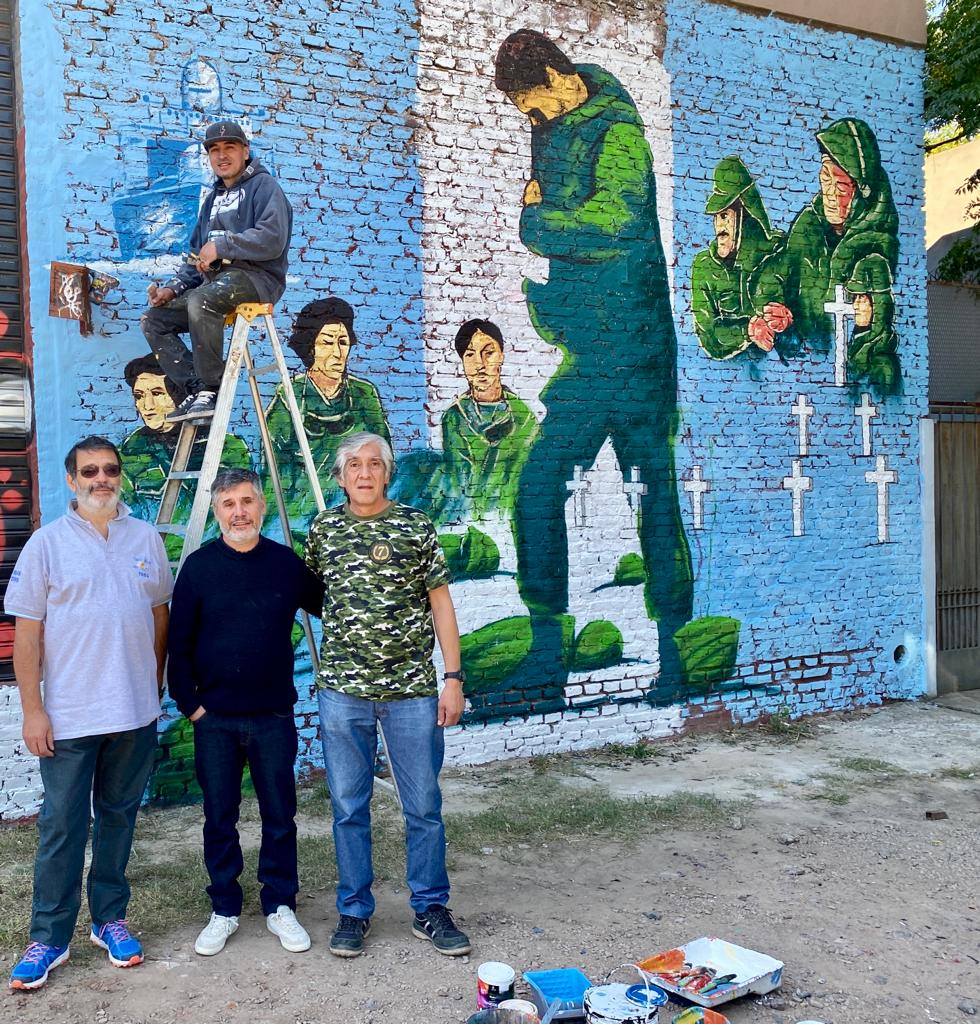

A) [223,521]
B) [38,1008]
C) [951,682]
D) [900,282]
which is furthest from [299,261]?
[951,682]

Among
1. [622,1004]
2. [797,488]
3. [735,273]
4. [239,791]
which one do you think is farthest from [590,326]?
[622,1004]

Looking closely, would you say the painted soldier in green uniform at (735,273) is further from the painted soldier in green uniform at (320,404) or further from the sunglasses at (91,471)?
the sunglasses at (91,471)

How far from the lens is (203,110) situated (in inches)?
223

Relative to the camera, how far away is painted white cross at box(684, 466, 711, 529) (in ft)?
24.0

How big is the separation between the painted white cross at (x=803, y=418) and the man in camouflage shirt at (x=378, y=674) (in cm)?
476

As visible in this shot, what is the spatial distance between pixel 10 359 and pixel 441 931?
144 inches

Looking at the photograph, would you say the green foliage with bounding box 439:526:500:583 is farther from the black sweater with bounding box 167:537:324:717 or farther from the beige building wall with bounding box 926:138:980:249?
the beige building wall with bounding box 926:138:980:249

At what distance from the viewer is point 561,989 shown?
3385 mm

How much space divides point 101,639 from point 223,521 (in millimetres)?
590

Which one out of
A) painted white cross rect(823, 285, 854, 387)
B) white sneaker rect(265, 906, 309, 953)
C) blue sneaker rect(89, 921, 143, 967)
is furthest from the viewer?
painted white cross rect(823, 285, 854, 387)

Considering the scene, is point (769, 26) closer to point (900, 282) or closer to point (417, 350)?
point (900, 282)

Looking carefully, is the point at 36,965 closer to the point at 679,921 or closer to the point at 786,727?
the point at 679,921

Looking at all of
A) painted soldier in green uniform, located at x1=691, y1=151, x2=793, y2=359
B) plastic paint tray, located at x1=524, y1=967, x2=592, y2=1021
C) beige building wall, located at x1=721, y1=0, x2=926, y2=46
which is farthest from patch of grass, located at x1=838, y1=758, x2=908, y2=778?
beige building wall, located at x1=721, y1=0, x2=926, y2=46

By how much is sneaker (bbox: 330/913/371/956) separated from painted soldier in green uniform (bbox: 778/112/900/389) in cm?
563
